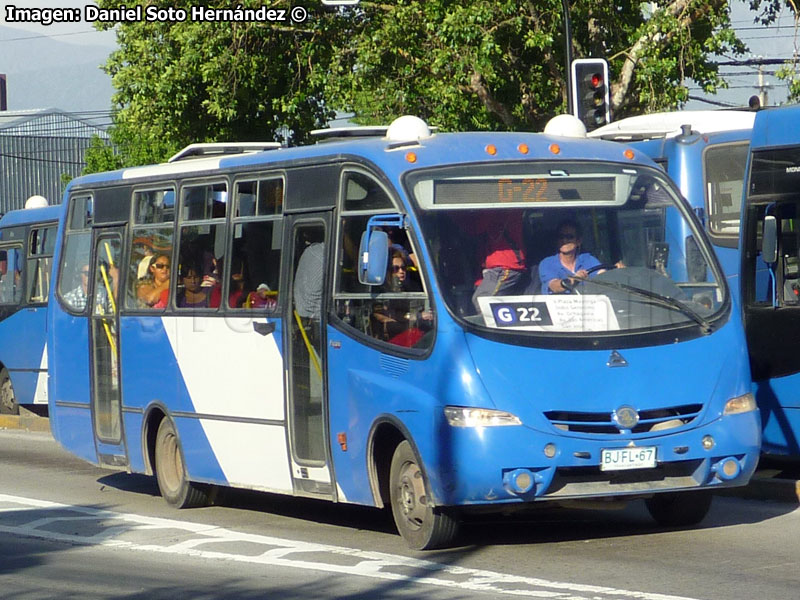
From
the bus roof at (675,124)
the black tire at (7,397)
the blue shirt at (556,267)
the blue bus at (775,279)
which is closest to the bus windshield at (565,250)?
the blue shirt at (556,267)

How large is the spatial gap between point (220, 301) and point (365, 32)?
50.1 feet

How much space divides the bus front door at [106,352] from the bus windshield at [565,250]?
4630 millimetres

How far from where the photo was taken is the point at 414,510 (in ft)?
30.7

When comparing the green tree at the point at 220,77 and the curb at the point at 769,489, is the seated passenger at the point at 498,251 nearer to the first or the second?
the curb at the point at 769,489

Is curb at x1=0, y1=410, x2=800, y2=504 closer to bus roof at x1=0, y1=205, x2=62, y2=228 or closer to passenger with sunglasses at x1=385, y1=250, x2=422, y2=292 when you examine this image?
passenger with sunglasses at x1=385, y1=250, x2=422, y2=292

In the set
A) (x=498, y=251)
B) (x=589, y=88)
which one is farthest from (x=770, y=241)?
(x=589, y=88)

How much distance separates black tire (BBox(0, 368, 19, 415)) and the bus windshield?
48.6ft

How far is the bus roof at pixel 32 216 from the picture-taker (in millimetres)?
22219

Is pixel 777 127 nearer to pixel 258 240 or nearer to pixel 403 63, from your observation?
pixel 258 240

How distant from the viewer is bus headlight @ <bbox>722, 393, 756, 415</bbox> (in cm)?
920

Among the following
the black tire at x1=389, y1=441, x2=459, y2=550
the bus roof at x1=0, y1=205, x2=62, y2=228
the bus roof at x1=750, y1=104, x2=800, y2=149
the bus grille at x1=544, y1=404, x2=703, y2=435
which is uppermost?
the bus roof at x1=0, y1=205, x2=62, y2=228

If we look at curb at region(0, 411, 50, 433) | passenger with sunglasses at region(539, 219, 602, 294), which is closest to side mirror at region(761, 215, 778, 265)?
passenger with sunglasses at region(539, 219, 602, 294)

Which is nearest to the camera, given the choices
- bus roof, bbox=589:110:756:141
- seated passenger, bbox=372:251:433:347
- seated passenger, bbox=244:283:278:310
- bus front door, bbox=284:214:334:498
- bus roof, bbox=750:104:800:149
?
seated passenger, bbox=372:251:433:347

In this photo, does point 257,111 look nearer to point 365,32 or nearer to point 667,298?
point 365,32
